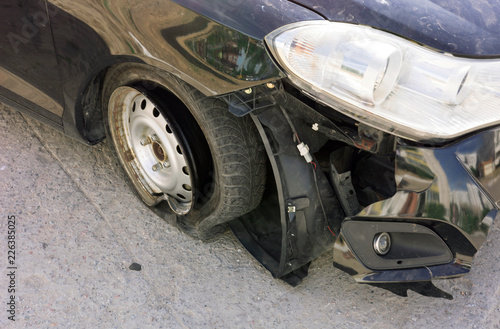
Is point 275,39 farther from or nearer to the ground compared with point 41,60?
farther from the ground

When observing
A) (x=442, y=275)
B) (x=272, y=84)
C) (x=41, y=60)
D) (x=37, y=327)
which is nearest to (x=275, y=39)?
(x=272, y=84)

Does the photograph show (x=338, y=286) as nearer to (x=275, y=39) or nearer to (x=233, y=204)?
(x=233, y=204)

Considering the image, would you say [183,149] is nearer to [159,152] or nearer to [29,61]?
[159,152]

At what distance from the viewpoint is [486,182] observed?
1.57 m

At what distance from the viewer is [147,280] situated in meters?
2.27

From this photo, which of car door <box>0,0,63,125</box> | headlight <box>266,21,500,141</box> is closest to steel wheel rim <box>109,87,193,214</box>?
car door <box>0,0,63,125</box>

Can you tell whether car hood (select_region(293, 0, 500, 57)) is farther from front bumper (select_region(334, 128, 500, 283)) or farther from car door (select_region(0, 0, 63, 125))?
car door (select_region(0, 0, 63, 125))

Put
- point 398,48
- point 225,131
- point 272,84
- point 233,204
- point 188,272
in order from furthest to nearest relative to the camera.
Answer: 1. point 188,272
2. point 233,204
3. point 225,131
4. point 272,84
5. point 398,48

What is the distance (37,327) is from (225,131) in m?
1.13

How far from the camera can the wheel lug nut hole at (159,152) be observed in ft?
7.90

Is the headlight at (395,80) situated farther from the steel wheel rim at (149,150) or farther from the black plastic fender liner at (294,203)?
the steel wheel rim at (149,150)

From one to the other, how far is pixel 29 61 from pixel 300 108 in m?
1.38

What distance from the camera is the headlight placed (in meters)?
1.49

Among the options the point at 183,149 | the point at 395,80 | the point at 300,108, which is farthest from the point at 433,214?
the point at 183,149
